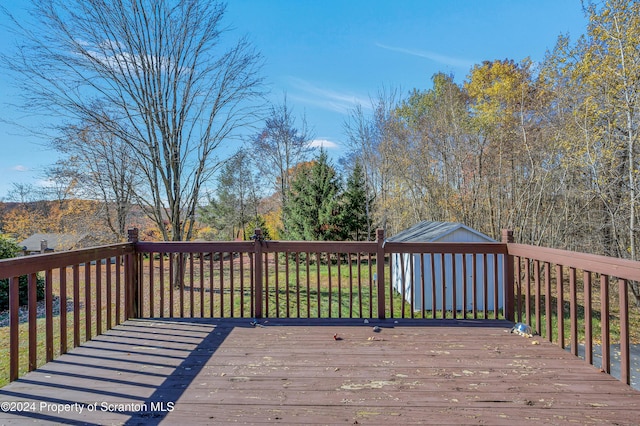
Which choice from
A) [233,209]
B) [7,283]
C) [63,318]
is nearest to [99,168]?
[7,283]

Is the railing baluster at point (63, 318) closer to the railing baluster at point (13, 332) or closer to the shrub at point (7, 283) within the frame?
the railing baluster at point (13, 332)

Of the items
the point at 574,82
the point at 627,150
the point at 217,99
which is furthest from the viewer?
the point at 217,99

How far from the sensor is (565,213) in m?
7.44

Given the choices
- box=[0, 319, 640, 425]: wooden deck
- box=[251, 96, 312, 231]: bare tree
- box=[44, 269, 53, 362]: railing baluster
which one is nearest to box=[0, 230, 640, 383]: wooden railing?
box=[44, 269, 53, 362]: railing baluster

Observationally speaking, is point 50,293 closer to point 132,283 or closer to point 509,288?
point 132,283

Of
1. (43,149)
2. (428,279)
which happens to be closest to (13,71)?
(43,149)

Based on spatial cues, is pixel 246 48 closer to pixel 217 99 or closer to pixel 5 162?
pixel 217 99

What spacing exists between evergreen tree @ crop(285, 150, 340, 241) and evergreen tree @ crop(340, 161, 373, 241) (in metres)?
0.38

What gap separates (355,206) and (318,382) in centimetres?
1191

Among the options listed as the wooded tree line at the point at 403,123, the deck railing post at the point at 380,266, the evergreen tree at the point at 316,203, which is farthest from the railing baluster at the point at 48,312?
the evergreen tree at the point at 316,203

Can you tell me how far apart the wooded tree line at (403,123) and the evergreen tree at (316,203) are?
3403 millimetres

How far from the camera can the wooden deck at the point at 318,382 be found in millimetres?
1621

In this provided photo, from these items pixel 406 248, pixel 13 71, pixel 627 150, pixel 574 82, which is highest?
pixel 13 71

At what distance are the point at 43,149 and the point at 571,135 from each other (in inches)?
416
